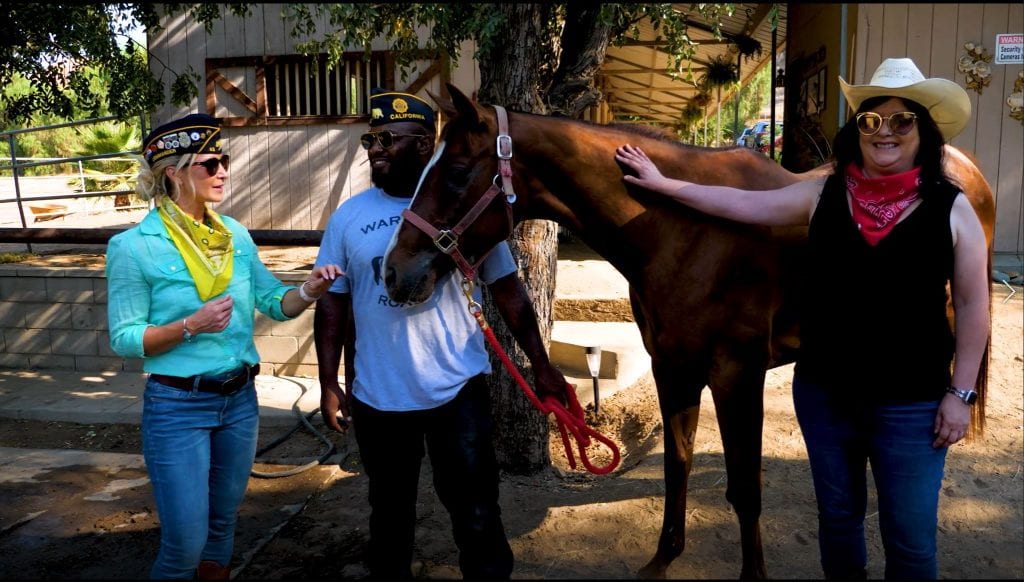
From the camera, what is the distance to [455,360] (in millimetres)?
2346

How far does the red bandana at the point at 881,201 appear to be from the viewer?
199 centimetres

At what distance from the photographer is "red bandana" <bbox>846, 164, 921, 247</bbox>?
6.52 feet

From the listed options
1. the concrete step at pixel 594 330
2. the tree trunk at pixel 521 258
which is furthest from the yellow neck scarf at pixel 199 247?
the concrete step at pixel 594 330

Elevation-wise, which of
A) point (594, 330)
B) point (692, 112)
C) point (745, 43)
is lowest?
point (594, 330)

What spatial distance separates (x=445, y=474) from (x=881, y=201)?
4.83 feet

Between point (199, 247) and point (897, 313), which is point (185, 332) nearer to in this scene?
point (199, 247)

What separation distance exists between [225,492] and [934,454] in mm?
2128

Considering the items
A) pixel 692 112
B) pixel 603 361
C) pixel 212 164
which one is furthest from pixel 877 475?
pixel 692 112

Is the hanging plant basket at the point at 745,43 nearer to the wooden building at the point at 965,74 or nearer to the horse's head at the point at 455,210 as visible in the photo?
the wooden building at the point at 965,74

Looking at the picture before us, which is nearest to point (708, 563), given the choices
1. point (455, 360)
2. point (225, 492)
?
point (455, 360)

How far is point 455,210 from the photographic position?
223cm

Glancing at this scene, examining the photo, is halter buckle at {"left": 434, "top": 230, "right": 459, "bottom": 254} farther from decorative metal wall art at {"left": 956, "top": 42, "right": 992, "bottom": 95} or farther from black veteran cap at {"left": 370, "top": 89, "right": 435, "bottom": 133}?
decorative metal wall art at {"left": 956, "top": 42, "right": 992, "bottom": 95}

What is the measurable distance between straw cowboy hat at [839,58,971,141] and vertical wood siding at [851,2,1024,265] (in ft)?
18.9

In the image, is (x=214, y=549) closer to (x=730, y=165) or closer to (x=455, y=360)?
(x=455, y=360)
